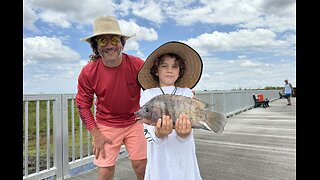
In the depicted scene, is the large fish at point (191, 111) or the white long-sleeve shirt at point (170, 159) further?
the white long-sleeve shirt at point (170, 159)

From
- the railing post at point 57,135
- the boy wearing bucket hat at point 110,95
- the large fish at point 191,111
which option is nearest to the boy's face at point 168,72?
the large fish at point 191,111

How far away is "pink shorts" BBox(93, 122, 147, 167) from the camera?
266 centimetres

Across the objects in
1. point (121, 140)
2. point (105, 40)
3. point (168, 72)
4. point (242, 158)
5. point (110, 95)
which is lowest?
point (242, 158)

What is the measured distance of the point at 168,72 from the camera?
6.52ft

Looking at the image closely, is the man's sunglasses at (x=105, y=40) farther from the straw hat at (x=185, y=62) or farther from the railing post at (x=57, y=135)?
the railing post at (x=57, y=135)

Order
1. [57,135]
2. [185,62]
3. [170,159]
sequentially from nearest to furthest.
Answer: [170,159] < [185,62] < [57,135]

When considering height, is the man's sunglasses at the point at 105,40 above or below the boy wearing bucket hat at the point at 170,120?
above

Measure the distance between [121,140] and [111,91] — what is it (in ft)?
1.65

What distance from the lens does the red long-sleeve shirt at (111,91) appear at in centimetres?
253

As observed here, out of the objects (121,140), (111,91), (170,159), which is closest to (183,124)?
(170,159)

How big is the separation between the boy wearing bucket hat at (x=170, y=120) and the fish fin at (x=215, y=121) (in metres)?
0.11

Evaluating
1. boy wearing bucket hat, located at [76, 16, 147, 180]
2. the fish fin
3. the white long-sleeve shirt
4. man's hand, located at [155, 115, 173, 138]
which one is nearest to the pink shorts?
boy wearing bucket hat, located at [76, 16, 147, 180]

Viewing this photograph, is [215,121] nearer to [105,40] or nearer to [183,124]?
[183,124]

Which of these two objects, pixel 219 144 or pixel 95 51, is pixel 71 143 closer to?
pixel 95 51
